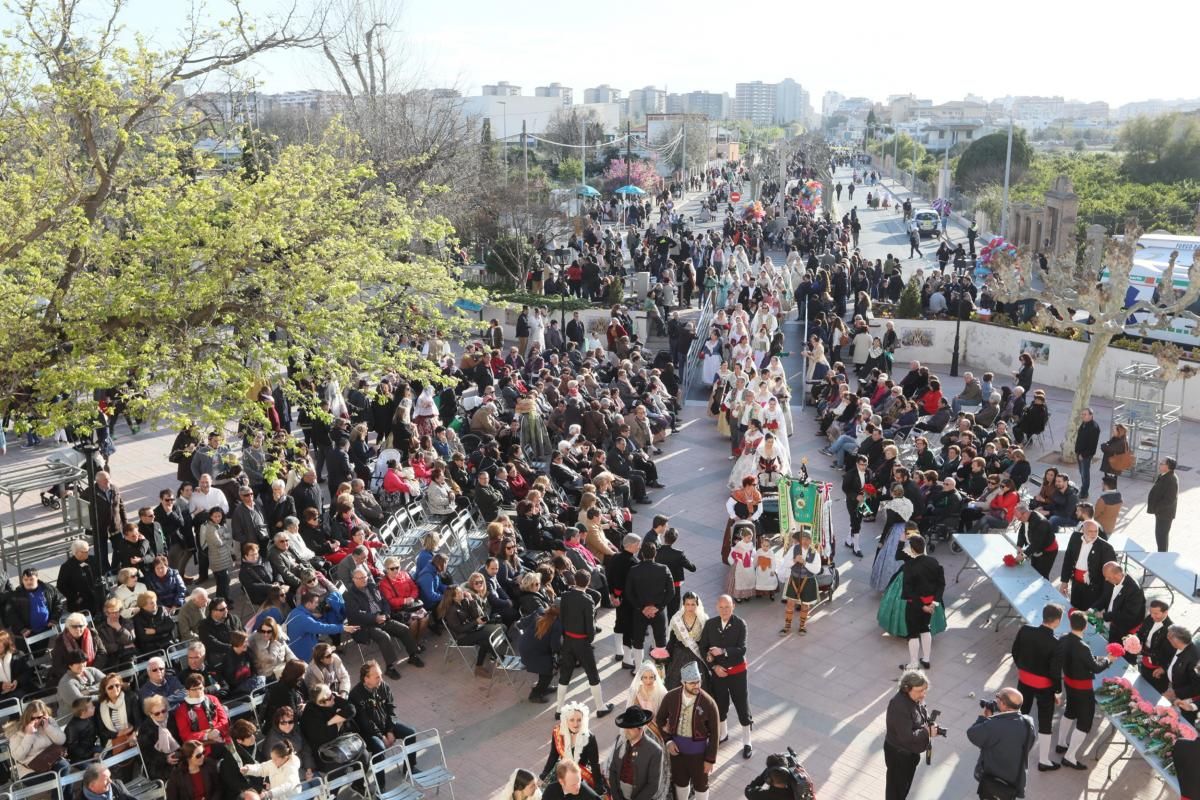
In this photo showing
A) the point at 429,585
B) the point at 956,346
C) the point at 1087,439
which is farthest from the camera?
the point at 956,346

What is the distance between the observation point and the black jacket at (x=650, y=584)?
402 inches

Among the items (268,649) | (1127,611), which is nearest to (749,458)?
(1127,611)

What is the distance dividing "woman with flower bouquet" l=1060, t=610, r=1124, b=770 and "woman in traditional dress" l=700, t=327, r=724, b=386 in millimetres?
12744

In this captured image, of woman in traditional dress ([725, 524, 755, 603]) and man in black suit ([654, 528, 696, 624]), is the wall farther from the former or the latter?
man in black suit ([654, 528, 696, 624])

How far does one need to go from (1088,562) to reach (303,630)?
7.66m

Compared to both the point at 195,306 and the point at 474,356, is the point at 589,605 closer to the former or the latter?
the point at 195,306

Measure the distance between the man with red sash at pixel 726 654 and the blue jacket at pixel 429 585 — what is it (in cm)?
338

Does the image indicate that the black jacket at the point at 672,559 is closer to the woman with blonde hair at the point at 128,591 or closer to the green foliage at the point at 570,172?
the woman with blonde hair at the point at 128,591

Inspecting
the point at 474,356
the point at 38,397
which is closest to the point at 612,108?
the point at 474,356

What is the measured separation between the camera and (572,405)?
16.6m

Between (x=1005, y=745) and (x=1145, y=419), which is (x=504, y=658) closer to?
(x=1005, y=745)

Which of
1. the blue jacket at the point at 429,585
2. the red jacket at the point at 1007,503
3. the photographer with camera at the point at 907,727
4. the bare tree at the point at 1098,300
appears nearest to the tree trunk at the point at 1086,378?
the bare tree at the point at 1098,300

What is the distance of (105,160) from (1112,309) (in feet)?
46.2

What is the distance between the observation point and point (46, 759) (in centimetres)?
817
